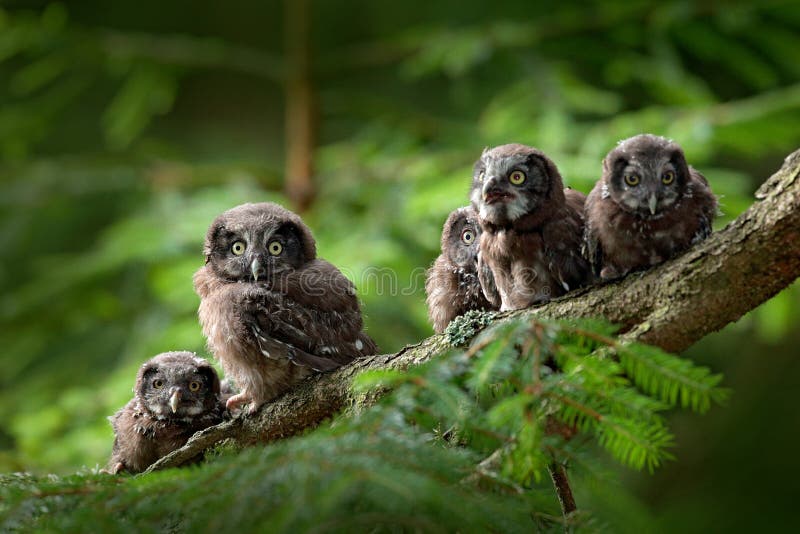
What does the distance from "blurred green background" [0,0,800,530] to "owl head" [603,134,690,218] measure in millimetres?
2398

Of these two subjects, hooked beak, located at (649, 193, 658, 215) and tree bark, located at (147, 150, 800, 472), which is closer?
tree bark, located at (147, 150, 800, 472)

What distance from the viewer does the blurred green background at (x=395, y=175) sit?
6996 mm

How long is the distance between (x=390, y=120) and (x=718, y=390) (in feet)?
22.1

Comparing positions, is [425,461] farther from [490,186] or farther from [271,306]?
[271,306]

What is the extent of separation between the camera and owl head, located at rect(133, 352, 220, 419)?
168 inches

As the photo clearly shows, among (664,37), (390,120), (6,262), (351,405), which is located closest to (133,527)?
(351,405)

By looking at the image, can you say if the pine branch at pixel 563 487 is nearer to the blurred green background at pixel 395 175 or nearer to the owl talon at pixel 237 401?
the owl talon at pixel 237 401

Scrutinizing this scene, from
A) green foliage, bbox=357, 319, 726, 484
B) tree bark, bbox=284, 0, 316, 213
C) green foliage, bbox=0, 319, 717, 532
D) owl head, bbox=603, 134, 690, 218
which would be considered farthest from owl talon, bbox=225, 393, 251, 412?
tree bark, bbox=284, 0, 316, 213

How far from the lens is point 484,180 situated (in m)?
3.64

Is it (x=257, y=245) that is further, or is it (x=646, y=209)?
(x=257, y=245)

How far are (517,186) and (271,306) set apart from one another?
1284mm

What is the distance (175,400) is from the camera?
13.7 ft

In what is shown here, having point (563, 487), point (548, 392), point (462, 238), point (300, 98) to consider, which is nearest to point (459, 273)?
point (462, 238)

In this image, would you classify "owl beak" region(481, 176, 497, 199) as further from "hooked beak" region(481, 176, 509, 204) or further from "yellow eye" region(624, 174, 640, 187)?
"yellow eye" region(624, 174, 640, 187)
